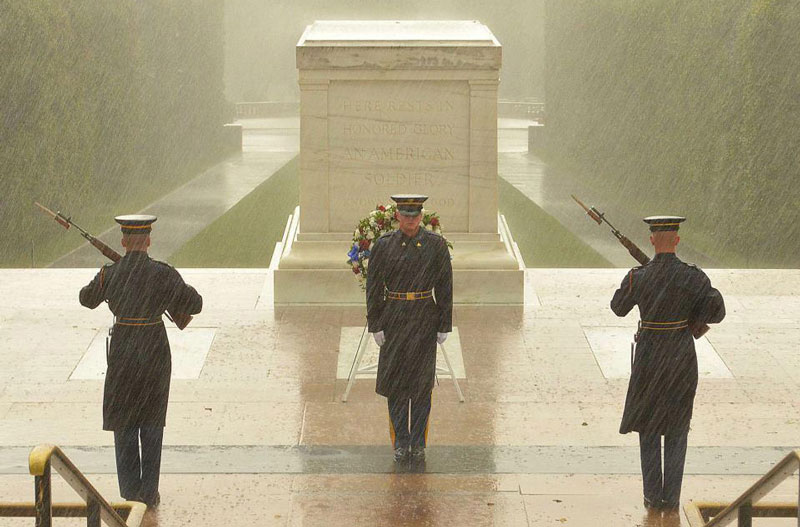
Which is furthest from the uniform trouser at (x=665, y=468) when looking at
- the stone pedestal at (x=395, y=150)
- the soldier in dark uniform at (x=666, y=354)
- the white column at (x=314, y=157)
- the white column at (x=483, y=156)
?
the white column at (x=314, y=157)

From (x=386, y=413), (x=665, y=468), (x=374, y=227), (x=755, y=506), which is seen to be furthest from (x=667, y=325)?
Result: (x=374, y=227)

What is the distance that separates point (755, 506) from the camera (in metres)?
4.04

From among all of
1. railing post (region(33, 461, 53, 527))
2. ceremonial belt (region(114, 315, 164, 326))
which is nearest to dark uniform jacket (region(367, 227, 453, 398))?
ceremonial belt (region(114, 315, 164, 326))

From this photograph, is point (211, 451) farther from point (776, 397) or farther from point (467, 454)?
point (776, 397)

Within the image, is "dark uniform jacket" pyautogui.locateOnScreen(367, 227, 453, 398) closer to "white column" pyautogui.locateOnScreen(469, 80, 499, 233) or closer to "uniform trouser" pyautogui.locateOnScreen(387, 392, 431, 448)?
"uniform trouser" pyautogui.locateOnScreen(387, 392, 431, 448)

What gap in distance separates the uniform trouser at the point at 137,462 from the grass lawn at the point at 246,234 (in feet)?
30.2

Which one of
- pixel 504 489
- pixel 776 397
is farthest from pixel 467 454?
pixel 776 397

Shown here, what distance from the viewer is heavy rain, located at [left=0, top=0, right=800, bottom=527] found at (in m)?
6.18

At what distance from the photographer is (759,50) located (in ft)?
47.4

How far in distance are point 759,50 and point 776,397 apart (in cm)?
721

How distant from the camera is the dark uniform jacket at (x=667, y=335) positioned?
6.12m

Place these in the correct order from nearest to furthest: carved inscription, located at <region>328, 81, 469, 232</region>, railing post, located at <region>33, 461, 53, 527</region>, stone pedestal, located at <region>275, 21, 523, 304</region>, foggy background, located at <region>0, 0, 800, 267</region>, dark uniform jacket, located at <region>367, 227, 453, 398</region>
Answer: railing post, located at <region>33, 461, 53, 527</region>, dark uniform jacket, located at <region>367, 227, 453, 398</region>, stone pedestal, located at <region>275, 21, 523, 304</region>, carved inscription, located at <region>328, 81, 469, 232</region>, foggy background, located at <region>0, 0, 800, 267</region>

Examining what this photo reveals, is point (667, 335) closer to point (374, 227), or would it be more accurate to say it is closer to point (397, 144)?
point (374, 227)

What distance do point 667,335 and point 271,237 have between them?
12.0 m
